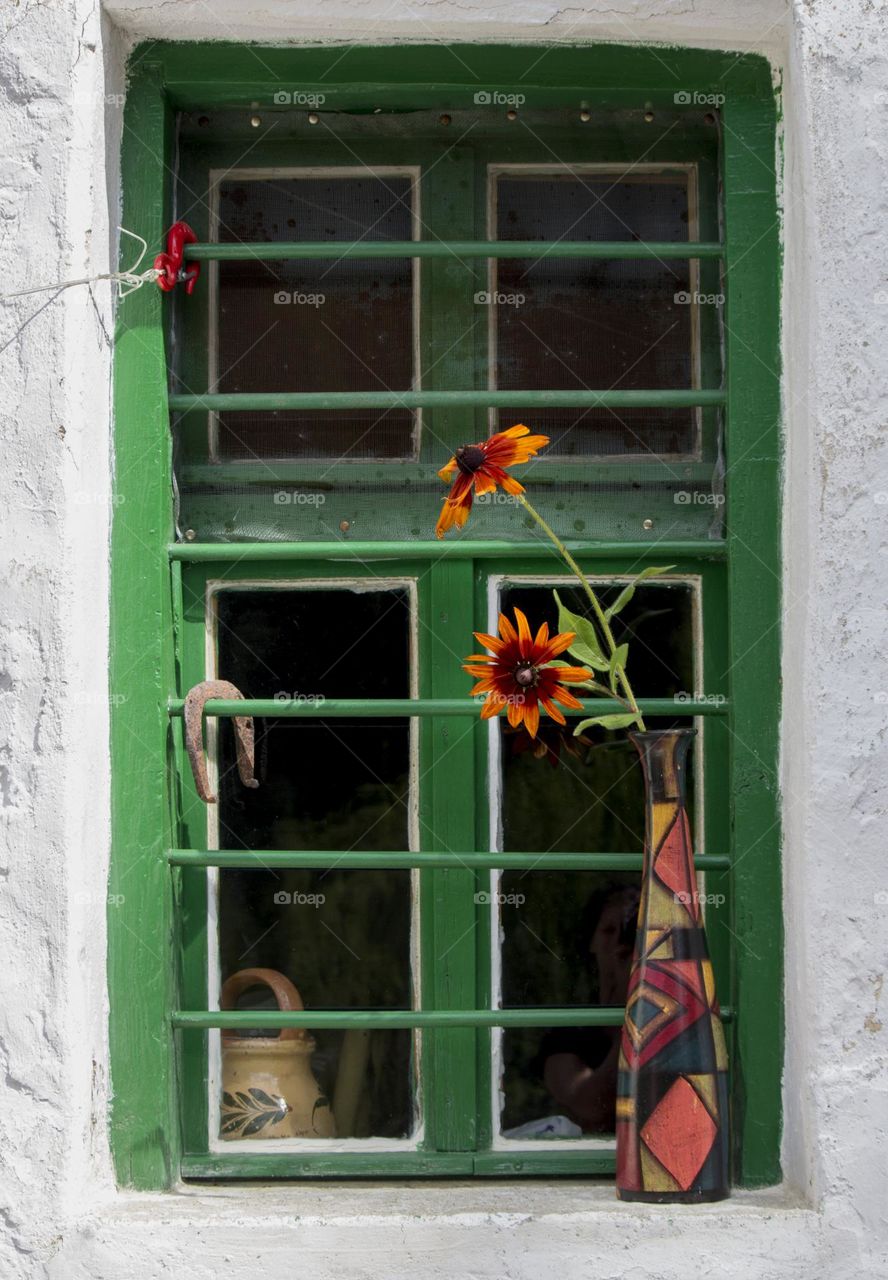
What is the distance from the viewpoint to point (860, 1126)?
181 centimetres

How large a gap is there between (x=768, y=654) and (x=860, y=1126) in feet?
2.11

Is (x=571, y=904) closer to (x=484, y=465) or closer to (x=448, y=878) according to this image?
(x=448, y=878)

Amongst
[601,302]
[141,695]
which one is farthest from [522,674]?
[601,302]

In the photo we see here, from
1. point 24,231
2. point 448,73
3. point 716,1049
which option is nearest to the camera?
point 716,1049

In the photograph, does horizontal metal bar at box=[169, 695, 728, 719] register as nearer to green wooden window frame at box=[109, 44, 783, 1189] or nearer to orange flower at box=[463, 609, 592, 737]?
green wooden window frame at box=[109, 44, 783, 1189]

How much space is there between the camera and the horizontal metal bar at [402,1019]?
191 cm

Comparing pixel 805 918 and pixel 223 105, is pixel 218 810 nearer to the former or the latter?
pixel 805 918

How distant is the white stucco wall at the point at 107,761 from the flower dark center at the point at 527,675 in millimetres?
376

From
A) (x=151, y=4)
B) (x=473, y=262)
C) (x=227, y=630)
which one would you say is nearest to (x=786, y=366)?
(x=473, y=262)

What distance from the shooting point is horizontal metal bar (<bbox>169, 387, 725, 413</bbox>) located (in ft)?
6.55

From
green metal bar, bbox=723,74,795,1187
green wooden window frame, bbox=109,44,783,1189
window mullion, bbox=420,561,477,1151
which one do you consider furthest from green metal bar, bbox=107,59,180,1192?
green metal bar, bbox=723,74,795,1187

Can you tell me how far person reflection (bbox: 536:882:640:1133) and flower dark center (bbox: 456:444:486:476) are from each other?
69 cm

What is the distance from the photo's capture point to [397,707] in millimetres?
1937

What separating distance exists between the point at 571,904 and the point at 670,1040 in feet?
1.11
